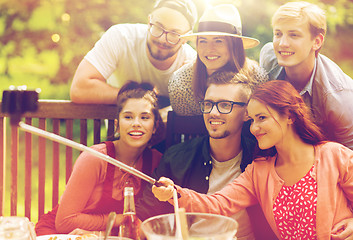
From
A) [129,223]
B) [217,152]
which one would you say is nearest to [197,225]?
[129,223]

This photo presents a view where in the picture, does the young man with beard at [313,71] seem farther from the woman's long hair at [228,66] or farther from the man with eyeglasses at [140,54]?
the man with eyeglasses at [140,54]

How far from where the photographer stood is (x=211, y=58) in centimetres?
226

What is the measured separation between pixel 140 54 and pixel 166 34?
0.28 m

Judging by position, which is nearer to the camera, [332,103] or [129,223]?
[129,223]

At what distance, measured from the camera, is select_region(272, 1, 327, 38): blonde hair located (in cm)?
208

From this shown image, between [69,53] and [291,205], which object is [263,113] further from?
[69,53]

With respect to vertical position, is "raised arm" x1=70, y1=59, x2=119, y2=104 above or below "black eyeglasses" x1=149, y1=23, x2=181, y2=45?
below

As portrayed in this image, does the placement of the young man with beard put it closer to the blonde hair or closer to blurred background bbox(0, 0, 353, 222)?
the blonde hair

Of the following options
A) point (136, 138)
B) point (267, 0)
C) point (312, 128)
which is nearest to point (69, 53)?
point (267, 0)

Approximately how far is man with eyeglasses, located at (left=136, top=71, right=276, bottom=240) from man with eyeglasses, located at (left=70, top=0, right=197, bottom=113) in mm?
640

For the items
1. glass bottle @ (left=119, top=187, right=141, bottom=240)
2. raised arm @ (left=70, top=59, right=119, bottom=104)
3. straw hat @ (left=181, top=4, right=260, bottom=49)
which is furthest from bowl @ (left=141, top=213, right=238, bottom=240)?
raised arm @ (left=70, top=59, right=119, bottom=104)

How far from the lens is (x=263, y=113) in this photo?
179 cm

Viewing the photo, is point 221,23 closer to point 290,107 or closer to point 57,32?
point 290,107

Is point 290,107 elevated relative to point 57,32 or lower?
lower
